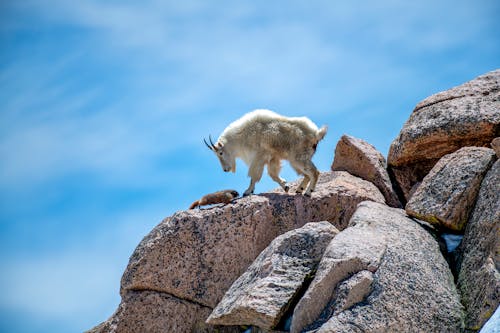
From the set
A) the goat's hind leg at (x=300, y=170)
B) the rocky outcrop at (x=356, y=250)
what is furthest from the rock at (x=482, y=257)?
the goat's hind leg at (x=300, y=170)

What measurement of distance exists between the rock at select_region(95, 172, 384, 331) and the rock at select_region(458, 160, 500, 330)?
8.31 feet

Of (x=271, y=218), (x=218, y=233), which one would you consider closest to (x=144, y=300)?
(x=218, y=233)

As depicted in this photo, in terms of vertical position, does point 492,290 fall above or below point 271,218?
below

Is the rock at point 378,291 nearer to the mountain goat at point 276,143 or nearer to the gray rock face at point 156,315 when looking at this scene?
the gray rock face at point 156,315

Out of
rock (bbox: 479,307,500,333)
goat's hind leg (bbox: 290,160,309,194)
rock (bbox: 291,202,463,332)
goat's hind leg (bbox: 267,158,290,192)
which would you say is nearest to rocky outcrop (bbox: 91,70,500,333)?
rock (bbox: 291,202,463,332)

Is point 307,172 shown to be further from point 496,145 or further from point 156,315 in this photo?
point 156,315

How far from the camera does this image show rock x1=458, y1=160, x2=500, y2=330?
849 centimetres

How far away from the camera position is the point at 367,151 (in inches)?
522

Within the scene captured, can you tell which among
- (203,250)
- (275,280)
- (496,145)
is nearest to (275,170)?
(203,250)

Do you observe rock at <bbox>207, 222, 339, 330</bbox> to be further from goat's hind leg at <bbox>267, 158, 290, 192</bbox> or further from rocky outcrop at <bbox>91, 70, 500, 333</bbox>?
goat's hind leg at <bbox>267, 158, 290, 192</bbox>

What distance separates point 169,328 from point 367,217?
11.7 feet

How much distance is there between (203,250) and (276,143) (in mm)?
3084

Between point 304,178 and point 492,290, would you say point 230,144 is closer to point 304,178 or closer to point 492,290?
point 304,178

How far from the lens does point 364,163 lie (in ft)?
43.1
